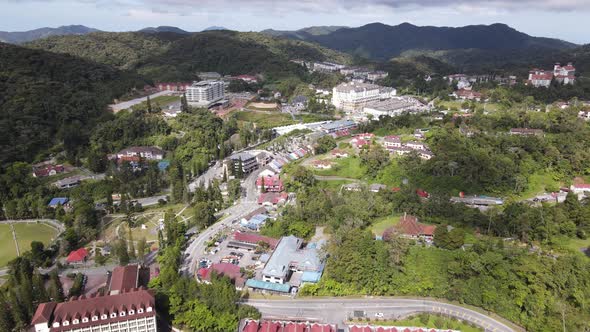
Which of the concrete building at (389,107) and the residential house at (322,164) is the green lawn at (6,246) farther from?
the concrete building at (389,107)

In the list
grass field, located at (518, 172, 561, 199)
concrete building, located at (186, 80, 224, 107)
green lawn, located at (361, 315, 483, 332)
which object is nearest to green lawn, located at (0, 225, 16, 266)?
green lawn, located at (361, 315, 483, 332)

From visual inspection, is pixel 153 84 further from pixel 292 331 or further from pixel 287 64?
pixel 292 331

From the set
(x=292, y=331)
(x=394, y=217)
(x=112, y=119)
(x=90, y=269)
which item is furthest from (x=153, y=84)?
(x=292, y=331)

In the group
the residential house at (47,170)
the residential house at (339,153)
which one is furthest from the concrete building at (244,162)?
the residential house at (47,170)

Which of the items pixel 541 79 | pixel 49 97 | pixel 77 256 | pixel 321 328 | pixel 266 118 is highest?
pixel 541 79

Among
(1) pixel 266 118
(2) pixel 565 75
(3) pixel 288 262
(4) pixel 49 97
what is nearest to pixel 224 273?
(3) pixel 288 262

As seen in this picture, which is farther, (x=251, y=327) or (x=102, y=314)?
(x=251, y=327)

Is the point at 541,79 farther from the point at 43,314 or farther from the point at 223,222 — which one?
the point at 43,314

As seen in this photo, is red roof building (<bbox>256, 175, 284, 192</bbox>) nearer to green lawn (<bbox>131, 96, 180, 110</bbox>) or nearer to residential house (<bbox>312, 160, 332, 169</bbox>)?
residential house (<bbox>312, 160, 332, 169</bbox>)
